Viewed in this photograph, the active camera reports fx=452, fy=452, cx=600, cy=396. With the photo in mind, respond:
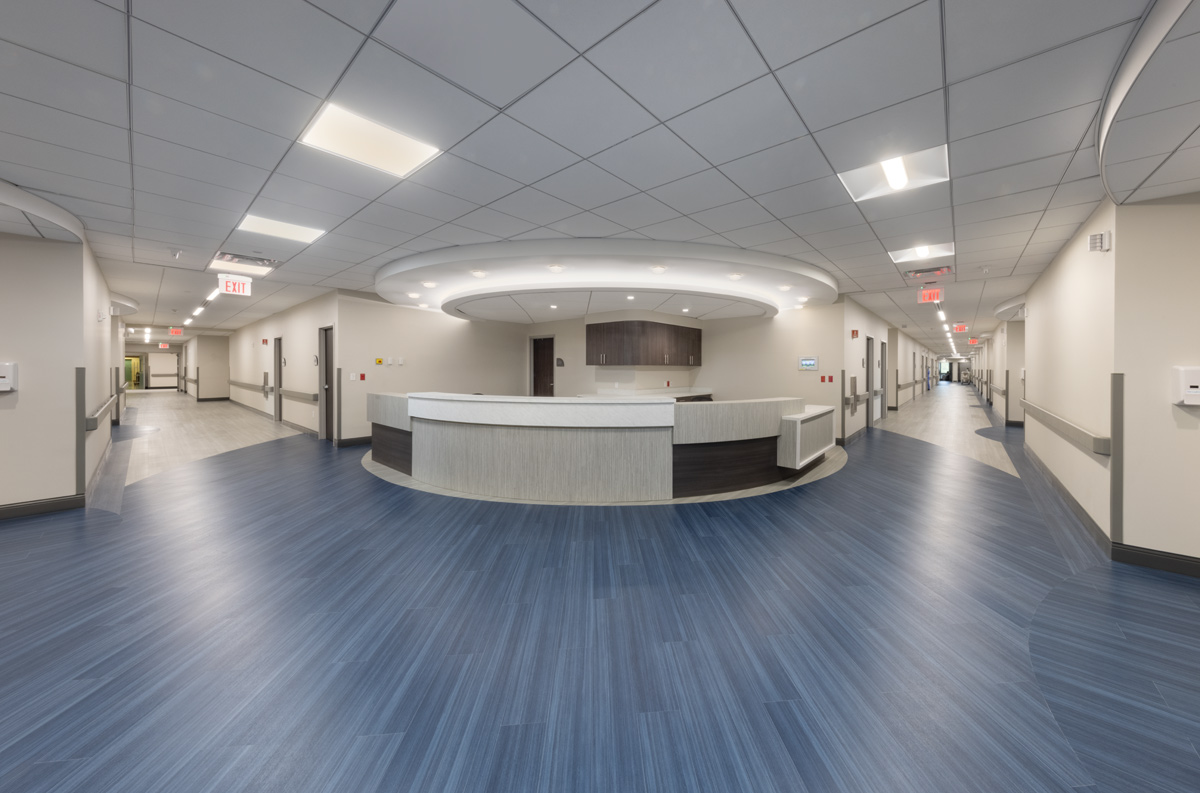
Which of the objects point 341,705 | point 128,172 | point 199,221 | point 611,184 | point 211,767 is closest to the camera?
point 211,767

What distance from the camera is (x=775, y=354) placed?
31.1 feet

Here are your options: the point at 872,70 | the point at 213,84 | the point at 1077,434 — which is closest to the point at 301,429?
the point at 213,84

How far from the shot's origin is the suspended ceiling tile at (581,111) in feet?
8.11

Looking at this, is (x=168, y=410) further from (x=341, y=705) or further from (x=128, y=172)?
(x=341, y=705)

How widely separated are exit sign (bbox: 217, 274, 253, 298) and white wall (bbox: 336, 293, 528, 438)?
1.59 m

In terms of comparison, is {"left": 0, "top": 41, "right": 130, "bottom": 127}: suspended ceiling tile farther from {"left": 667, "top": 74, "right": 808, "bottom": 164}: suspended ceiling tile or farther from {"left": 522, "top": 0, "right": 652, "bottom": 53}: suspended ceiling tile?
{"left": 667, "top": 74, "right": 808, "bottom": 164}: suspended ceiling tile

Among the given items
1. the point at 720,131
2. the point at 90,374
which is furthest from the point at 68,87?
the point at 90,374

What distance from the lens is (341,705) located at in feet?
6.22

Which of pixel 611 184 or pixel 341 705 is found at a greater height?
pixel 611 184

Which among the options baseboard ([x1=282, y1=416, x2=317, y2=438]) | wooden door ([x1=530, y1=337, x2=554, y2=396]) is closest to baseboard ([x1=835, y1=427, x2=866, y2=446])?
wooden door ([x1=530, y1=337, x2=554, y2=396])

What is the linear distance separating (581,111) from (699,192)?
1.52m

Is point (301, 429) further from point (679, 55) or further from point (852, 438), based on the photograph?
point (852, 438)

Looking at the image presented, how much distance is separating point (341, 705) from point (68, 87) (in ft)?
11.5

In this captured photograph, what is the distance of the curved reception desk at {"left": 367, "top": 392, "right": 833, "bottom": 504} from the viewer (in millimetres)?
4871
